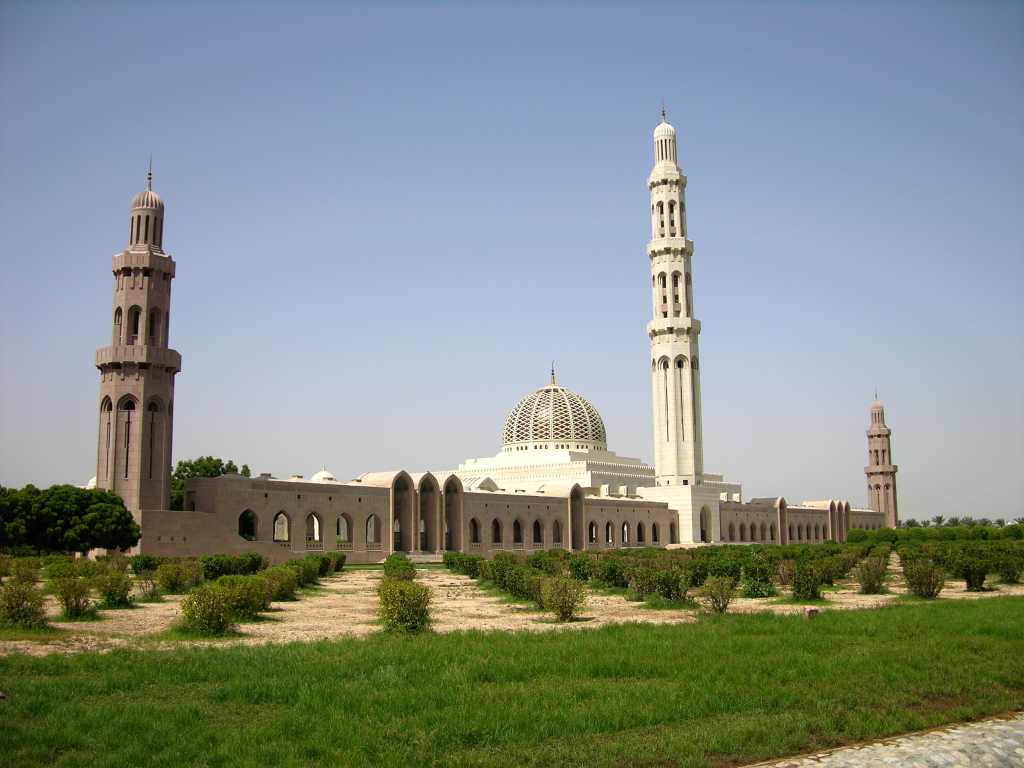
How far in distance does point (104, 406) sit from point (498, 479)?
31.5m

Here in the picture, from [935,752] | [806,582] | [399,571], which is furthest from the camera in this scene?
[399,571]

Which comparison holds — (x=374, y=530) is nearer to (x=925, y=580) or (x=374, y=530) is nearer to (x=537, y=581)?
(x=537, y=581)

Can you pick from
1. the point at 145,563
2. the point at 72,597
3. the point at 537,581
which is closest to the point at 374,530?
the point at 145,563

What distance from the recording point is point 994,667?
10125mm

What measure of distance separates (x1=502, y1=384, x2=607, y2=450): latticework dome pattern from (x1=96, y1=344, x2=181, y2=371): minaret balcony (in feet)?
109

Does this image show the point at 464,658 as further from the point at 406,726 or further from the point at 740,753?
the point at 740,753

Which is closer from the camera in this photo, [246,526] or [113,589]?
[113,589]

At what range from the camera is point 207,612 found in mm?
12492

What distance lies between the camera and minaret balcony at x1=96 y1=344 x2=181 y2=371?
108 feet

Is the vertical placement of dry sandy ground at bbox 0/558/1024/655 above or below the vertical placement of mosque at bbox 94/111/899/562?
below

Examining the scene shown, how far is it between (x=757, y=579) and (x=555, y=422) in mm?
43360

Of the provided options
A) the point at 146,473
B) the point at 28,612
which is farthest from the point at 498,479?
the point at 28,612

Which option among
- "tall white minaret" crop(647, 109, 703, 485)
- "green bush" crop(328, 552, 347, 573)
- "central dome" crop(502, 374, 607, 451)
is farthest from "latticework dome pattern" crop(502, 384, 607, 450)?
"green bush" crop(328, 552, 347, 573)

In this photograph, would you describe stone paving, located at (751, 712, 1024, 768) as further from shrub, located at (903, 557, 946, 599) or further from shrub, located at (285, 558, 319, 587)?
shrub, located at (285, 558, 319, 587)
